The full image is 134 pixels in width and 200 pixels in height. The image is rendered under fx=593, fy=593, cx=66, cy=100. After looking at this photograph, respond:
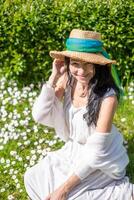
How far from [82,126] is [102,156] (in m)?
0.32

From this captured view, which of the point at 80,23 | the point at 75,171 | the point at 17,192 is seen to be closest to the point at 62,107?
the point at 75,171

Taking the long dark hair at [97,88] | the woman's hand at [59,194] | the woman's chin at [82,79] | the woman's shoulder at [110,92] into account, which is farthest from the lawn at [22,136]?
the woman's chin at [82,79]

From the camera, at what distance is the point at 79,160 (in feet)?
16.4

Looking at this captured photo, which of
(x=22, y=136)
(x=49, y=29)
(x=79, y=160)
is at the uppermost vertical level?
(x=49, y=29)

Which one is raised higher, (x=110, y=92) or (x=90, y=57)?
(x=90, y=57)

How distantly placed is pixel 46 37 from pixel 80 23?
0.46 m

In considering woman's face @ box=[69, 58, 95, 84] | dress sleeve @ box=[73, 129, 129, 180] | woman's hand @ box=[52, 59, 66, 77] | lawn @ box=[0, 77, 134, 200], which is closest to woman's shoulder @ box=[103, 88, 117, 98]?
woman's face @ box=[69, 58, 95, 84]

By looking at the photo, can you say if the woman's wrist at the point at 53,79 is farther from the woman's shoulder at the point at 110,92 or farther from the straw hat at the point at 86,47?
the woman's shoulder at the point at 110,92

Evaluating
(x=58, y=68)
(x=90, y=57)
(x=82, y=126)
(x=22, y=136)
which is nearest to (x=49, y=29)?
(x=22, y=136)

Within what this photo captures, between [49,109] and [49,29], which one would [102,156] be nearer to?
[49,109]

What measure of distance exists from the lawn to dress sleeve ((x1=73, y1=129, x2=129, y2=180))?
0.67 metres

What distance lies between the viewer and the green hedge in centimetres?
682

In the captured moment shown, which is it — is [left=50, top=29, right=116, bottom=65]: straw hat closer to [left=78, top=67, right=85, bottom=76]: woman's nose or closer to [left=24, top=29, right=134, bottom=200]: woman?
[left=24, top=29, right=134, bottom=200]: woman

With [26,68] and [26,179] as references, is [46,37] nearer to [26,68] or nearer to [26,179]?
[26,68]
